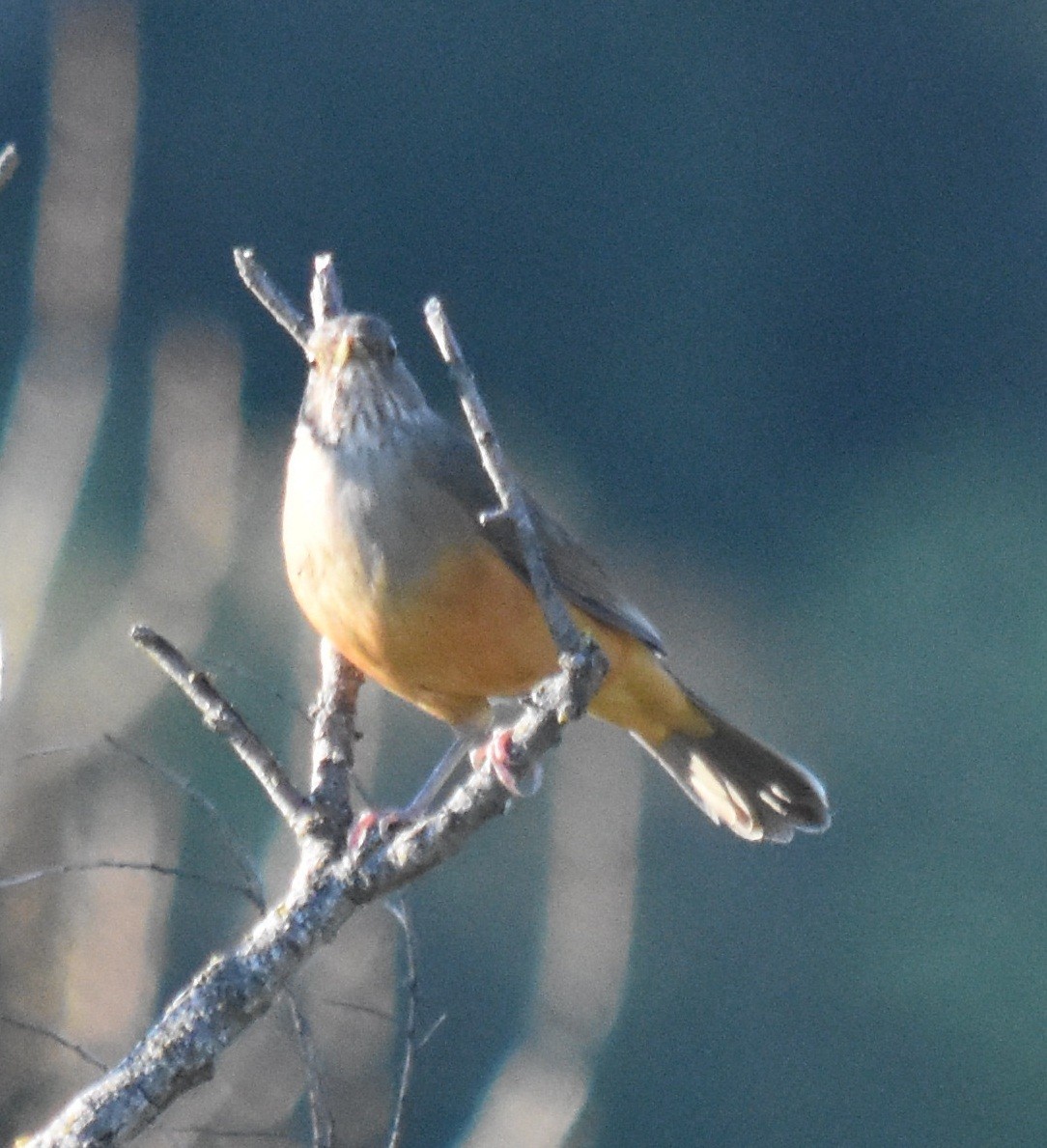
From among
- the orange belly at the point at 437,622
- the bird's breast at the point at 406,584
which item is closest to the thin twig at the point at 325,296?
the bird's breast at the point at 406,584

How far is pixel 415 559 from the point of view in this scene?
12.5 feet

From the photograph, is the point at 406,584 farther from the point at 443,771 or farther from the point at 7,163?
the point at 7,163

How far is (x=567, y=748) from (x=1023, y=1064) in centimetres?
187

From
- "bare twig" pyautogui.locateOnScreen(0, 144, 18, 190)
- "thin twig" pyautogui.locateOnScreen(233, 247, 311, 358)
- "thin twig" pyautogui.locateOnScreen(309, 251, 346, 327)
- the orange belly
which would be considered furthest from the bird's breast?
"bare twig" pyautogui.locateOnScreen(0, 144, 18, 190)

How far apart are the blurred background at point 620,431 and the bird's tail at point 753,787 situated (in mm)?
222

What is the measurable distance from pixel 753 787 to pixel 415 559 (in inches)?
52.7

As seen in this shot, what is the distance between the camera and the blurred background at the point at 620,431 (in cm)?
533

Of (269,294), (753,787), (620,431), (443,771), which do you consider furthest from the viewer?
(620,431)

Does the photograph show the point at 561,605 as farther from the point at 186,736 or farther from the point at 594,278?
the point at 594,278

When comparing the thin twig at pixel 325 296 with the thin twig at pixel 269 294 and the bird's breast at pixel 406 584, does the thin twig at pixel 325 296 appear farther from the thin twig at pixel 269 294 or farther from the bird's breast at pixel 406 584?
the bird's breast at pixel 406 584

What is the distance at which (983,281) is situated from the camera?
658 cm

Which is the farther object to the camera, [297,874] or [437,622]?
[437,622]

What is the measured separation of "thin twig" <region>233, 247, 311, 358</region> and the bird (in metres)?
0.02

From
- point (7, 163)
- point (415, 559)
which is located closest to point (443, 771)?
point (415, 559)
